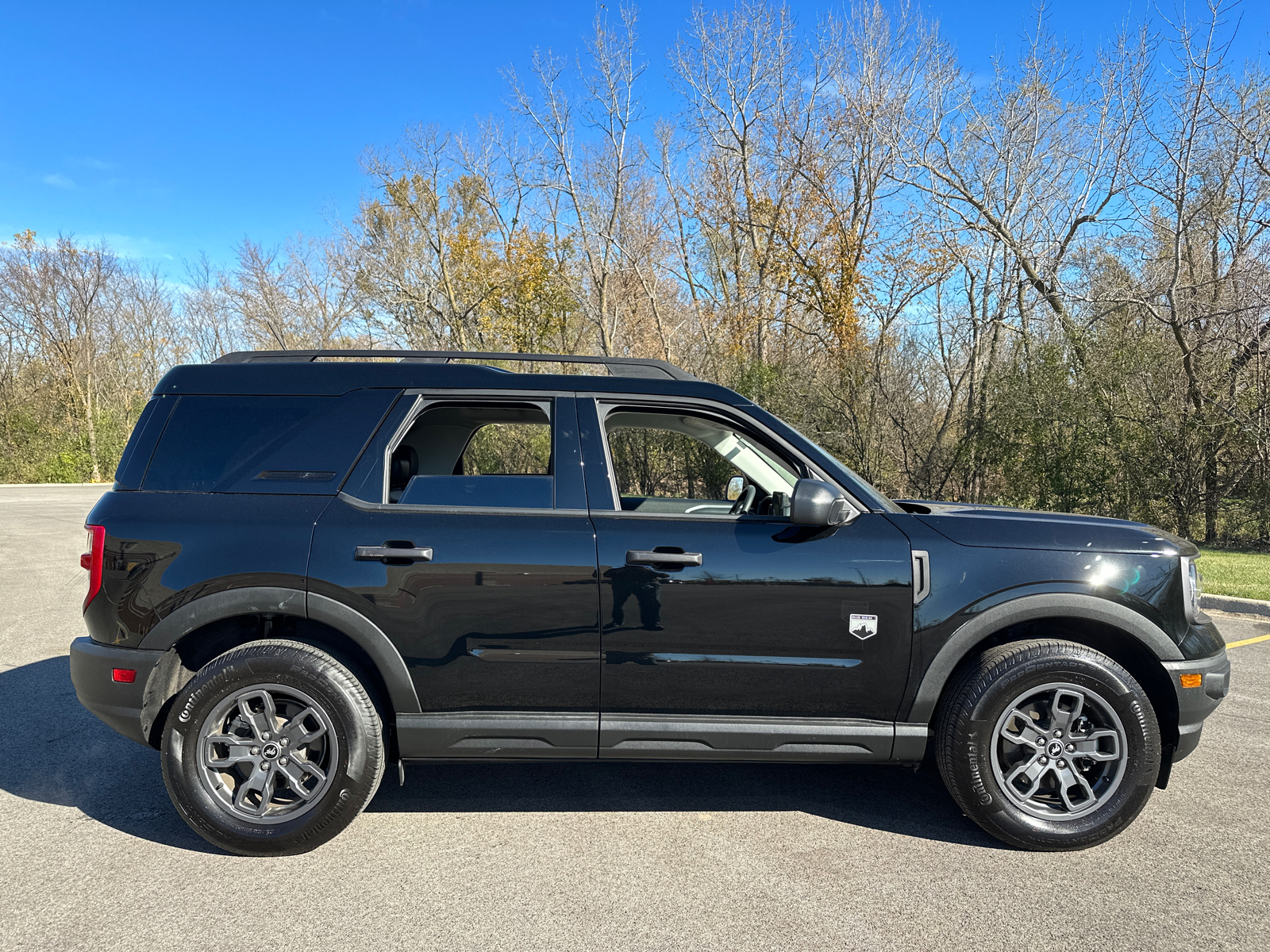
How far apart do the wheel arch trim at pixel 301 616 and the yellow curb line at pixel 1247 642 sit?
21.9 feet

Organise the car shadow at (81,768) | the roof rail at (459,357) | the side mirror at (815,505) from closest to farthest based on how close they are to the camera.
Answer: the side mirror at (815,505) → the car shadow at (81,768) → the roof rail at (459,357)

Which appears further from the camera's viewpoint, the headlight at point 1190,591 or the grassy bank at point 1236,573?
the grassy bank at point 1236,573

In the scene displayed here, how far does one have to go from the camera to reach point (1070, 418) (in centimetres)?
1284

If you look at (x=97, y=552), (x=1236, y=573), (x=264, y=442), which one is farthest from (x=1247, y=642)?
(x=97, y=552)

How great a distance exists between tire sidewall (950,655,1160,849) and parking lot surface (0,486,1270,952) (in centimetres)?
11

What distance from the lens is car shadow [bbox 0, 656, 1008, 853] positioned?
3.57m

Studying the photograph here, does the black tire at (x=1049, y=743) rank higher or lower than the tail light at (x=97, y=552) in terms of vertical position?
lower

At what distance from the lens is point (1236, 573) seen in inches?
378

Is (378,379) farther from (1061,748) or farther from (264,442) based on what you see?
(1061,748)

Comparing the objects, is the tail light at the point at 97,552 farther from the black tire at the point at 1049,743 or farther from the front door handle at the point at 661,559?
the black tire at the point at 1049,743

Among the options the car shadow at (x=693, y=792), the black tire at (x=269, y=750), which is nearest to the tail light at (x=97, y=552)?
the black tire at (x=269, y=750)

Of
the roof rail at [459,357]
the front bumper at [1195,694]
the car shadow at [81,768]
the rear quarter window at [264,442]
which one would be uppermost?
the roof rail at [459,357]

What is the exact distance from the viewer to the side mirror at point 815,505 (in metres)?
3.16

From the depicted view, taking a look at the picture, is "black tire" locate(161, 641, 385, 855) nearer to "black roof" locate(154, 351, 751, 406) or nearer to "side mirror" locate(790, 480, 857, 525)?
"black roof" locate(154, 351, 751, 406)
